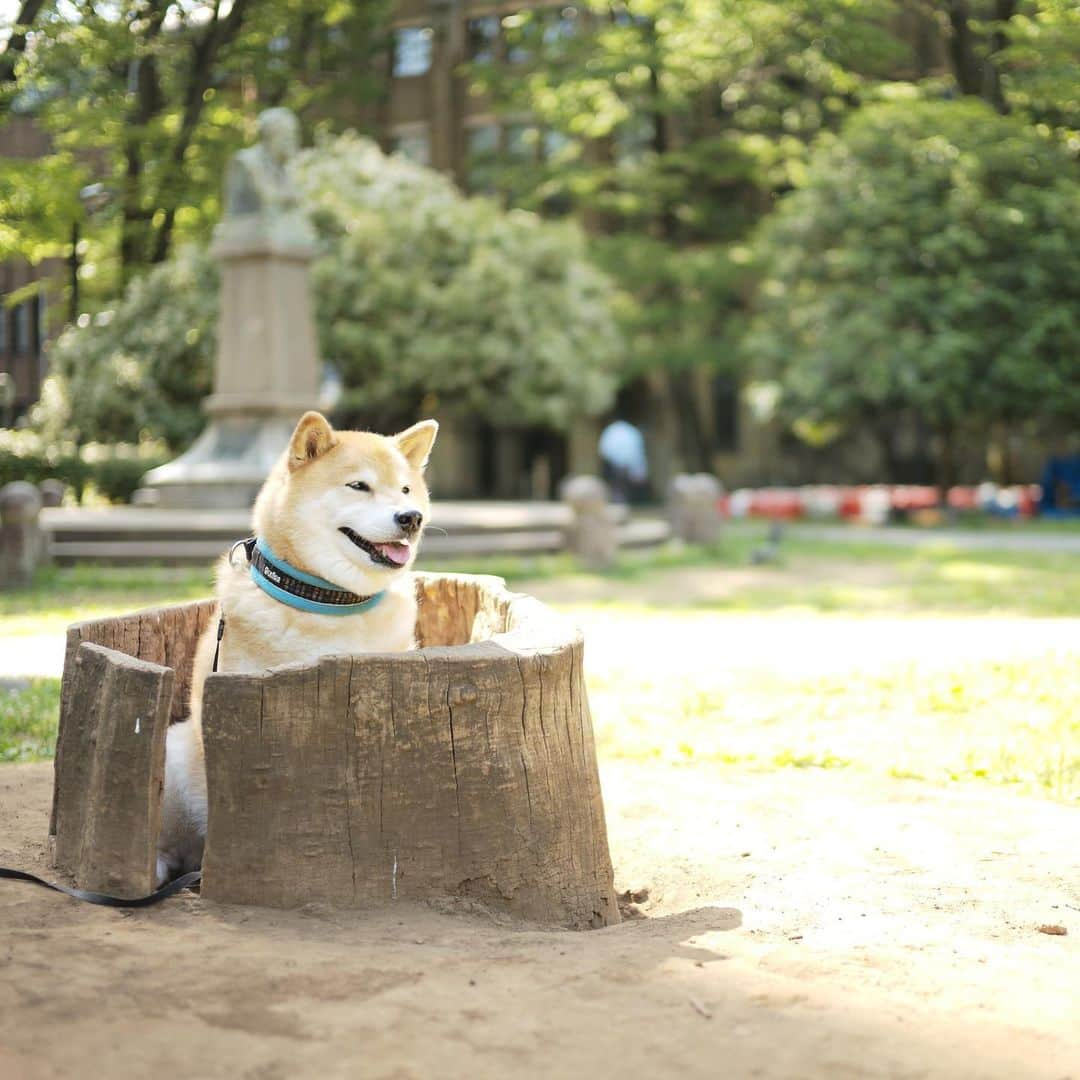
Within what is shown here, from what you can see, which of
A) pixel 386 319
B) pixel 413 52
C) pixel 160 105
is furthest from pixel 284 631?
pixel 413 52

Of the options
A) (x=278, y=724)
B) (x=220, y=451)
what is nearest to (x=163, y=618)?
(x=278, y=724)

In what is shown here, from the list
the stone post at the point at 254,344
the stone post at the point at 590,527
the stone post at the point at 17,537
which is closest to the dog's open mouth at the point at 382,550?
the stone post at the point at 17,537

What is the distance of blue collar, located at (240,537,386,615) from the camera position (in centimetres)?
415

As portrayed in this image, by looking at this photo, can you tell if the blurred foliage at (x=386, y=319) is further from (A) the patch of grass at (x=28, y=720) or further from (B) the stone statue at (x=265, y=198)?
(A) the patch of grass at (x=28, y=720)

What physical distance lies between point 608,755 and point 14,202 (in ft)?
31.3

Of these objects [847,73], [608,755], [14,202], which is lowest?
[608,755]

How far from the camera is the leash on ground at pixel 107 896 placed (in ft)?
12.5

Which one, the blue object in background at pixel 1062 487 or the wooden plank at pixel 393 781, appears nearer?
the wooden plank at pixel 393 781

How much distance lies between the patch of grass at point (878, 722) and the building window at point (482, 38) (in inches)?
1318

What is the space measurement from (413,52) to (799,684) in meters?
35.6

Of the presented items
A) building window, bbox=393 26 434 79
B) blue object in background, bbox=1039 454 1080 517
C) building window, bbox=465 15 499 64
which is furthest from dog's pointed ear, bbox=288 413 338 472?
building window, bbox=393 26 434 79

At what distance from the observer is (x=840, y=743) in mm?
6906

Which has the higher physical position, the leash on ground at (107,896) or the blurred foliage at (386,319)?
the blurred foliage at (386,319)

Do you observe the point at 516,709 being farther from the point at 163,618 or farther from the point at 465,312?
the point at 465,312
